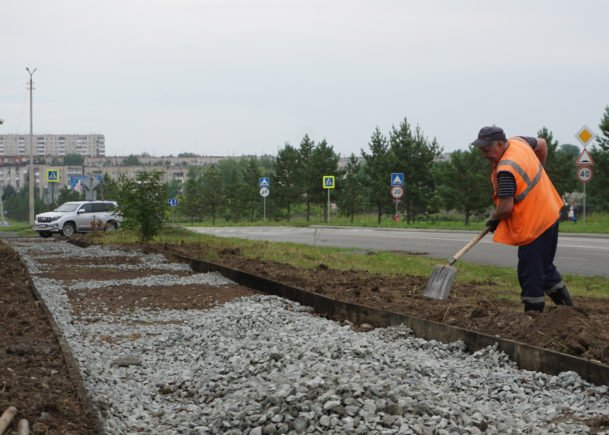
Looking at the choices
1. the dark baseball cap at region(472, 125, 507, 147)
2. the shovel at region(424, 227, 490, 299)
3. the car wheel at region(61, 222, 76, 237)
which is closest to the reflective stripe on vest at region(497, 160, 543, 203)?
the dark baseball cap at region(472, 125, 507, 147)

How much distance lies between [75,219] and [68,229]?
551 millimetres

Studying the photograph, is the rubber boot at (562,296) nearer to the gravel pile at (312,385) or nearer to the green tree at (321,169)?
the gravel pile at (312,385)

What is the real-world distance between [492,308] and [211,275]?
7038mm

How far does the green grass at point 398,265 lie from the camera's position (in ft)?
35.7

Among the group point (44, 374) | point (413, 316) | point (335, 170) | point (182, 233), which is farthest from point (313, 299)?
point (335, 170)

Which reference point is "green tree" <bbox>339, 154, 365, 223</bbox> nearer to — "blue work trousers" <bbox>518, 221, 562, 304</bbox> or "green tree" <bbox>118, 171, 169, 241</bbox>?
"green tree" <bbox>118, 171, 169, 241</bbox>

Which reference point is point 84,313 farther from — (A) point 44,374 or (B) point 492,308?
(B) point 492,308

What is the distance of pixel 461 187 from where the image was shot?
2381 inches

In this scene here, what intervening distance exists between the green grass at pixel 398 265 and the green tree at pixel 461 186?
129 ft

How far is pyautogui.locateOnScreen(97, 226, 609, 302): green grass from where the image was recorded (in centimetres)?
1088

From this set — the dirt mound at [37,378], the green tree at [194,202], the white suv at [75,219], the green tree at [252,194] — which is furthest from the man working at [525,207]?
the green tree at [194,202]

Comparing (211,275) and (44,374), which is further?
(211,275)

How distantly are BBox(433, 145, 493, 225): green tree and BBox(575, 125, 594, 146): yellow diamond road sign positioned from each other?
3257cm

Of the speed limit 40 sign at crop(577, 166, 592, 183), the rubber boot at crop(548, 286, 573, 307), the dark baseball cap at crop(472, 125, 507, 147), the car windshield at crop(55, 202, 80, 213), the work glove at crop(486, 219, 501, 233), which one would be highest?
the speed limit 40 sign at crop(577, 166, 592, 183)
